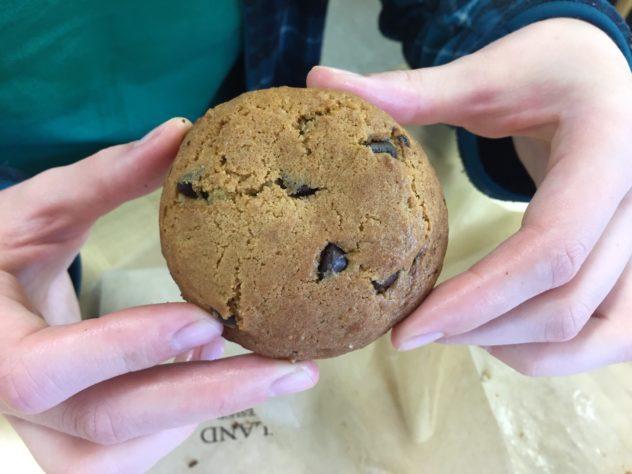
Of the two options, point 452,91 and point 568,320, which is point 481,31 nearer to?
→ point 452,91

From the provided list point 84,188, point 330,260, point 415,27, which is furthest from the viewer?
point 415,27

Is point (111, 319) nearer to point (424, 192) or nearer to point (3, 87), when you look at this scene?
point (424, 192)

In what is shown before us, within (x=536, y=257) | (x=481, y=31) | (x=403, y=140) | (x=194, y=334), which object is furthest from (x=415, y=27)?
(x=194, y=334)

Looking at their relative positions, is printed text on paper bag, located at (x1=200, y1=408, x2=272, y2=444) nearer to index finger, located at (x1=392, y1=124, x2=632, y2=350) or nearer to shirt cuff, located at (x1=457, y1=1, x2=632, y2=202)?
index finger, located at (x1=392, y1=124, x2=632, y2=350)

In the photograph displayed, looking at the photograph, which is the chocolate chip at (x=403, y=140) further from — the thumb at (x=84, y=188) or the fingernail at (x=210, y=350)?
the fingernail at (x=210, y=350)

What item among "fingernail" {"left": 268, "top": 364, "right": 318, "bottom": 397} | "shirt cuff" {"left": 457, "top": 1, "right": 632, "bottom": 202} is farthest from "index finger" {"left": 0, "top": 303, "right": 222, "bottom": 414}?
"shirt cuff" {"left": 457, "top": 1, "right": 632, "bottom": 202}

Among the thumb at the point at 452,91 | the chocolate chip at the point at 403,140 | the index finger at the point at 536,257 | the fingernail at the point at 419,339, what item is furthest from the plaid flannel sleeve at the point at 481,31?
the fingernail at the point at 419,339
